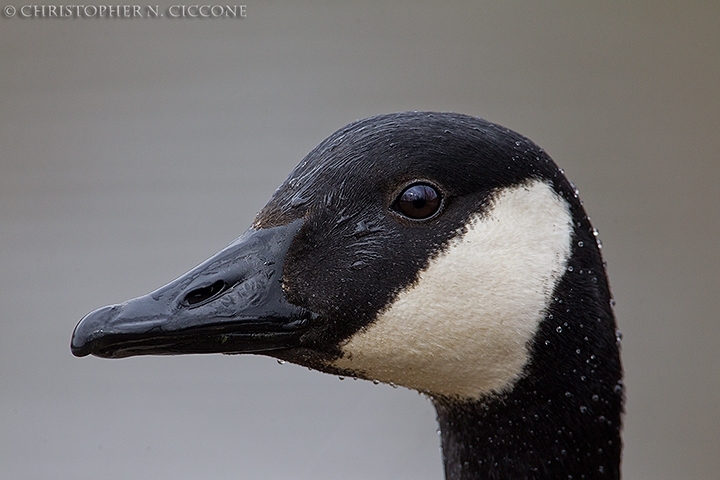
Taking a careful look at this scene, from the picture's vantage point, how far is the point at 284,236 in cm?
188

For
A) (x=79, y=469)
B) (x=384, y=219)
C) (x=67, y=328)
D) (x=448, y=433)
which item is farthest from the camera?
(x=67, y=328)

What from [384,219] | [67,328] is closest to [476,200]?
[384,219]

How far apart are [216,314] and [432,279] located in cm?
44

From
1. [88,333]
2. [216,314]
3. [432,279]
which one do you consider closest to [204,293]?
[216,314]

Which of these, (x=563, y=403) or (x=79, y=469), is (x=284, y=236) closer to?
(x=563, y=403)

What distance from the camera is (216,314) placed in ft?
5.83

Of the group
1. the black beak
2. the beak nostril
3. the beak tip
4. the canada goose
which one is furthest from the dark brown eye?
the beak tip

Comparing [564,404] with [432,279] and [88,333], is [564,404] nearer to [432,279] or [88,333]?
[432,279]

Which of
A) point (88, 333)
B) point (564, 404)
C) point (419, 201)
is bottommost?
point (564, 404)

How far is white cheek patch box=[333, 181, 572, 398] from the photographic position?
1.85m

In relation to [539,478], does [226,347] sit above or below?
above

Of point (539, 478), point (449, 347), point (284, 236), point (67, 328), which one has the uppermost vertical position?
point (67, 328)

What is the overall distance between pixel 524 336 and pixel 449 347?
15 centimetres

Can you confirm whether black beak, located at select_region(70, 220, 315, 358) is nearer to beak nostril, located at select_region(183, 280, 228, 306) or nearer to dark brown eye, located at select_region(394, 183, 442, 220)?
beak nostril, located at select_region(183, 280, 228, 306)
